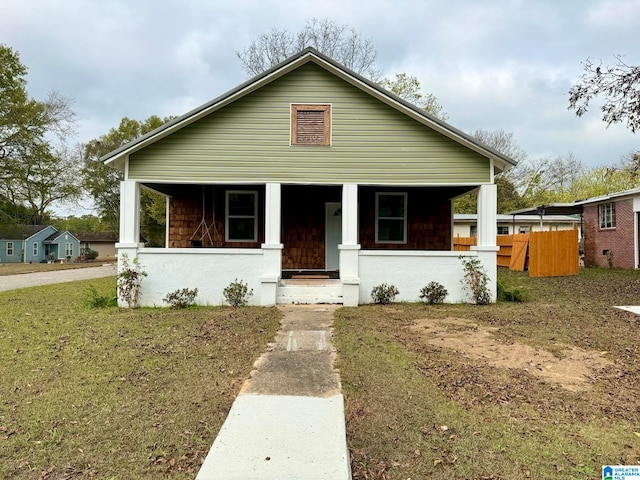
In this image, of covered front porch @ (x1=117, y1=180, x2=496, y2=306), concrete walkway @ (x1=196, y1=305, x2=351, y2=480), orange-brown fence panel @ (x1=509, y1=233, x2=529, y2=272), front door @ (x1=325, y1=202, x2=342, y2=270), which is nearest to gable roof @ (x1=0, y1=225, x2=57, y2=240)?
covered front porch @ (x1=117, y1=180, x2=496, y2=306)

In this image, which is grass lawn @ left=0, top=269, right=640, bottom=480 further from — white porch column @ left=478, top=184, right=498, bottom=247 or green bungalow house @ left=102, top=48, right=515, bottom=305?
white porch column @ left=478, top=184, right=498, bottom=247

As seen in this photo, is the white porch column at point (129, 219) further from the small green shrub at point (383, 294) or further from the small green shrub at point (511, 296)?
the small green shrub at point (511, 296)

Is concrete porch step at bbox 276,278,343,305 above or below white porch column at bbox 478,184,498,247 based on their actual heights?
below

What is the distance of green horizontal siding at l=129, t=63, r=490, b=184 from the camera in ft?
30.2

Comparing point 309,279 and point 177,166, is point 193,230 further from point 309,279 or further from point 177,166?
point 309,279

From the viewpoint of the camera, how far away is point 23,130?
28000mm

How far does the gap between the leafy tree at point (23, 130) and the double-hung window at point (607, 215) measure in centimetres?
3456

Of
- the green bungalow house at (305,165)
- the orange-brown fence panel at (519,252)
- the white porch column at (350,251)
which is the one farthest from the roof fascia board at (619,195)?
the white porch column at (350,251)

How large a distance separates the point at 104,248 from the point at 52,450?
6222cm

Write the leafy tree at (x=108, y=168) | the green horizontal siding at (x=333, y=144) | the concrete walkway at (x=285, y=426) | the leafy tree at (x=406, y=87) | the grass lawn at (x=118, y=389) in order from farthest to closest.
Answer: the leafy tree at (x=108, y=168) < the leafy tree at (x=406, y=87) < the green horizontal siding at (x=333, y=144) < the grass lawn at (x=118, y=389) < the concrete walkway at (x=285, y=426)

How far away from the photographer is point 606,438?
3201 mm

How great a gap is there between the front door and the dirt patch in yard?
5.11 m

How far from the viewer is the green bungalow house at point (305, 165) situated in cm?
905

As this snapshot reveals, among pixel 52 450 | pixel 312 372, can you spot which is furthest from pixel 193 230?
pixel 52 450
